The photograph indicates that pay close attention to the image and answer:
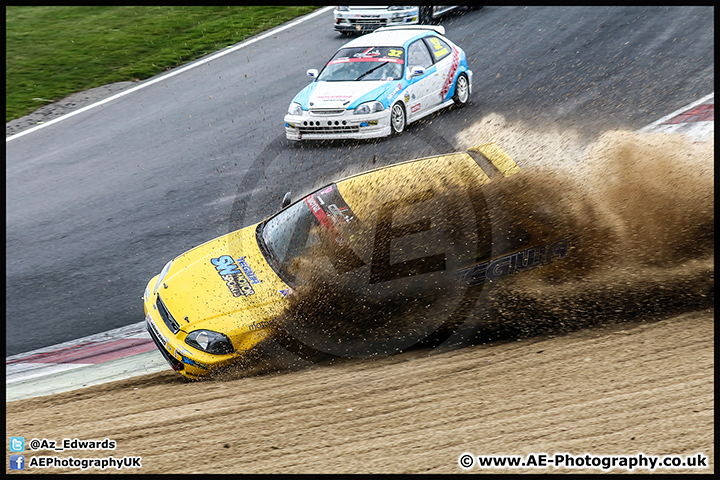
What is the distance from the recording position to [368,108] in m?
10.6

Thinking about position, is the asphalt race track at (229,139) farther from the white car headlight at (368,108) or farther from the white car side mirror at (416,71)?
the white car side mirror at (416,71)

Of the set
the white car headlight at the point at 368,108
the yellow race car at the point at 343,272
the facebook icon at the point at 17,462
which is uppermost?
the yellow race car at the point at 343,272

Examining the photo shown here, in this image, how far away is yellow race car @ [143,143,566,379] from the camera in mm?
5707

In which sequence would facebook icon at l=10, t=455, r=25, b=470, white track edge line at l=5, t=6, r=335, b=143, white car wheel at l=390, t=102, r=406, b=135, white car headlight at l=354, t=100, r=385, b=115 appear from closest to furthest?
facebook icon at l=10, t=455, r=25, b=470 < white car headlight at l=354, t=100, r=385, b=115 < white car wheel at l=390, t=102, r=406, b=135 < white track edge line at l=5, t=6, r=335, b=143

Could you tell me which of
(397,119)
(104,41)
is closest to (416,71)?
(397,119)

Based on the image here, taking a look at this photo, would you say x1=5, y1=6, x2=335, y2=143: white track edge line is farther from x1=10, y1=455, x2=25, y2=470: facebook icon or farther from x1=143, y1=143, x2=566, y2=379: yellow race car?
x1=10, y1=455, x2=25, y2=470: facebook icon

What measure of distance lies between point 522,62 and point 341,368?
9.82 meters

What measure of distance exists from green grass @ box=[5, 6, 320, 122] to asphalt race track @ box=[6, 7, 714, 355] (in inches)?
47.7

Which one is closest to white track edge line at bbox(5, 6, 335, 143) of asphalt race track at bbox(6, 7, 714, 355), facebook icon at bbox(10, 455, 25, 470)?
asphalt race track at bbox(6, 7, 714, 355)

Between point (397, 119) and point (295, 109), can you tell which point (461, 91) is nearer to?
point (397, 119)

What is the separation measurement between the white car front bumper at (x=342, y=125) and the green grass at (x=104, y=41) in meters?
5.77

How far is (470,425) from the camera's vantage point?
15.9 ft

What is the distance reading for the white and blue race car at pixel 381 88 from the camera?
1070cm

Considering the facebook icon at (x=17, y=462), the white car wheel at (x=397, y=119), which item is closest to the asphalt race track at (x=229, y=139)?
the white car wheel at (x=397, y=119)
